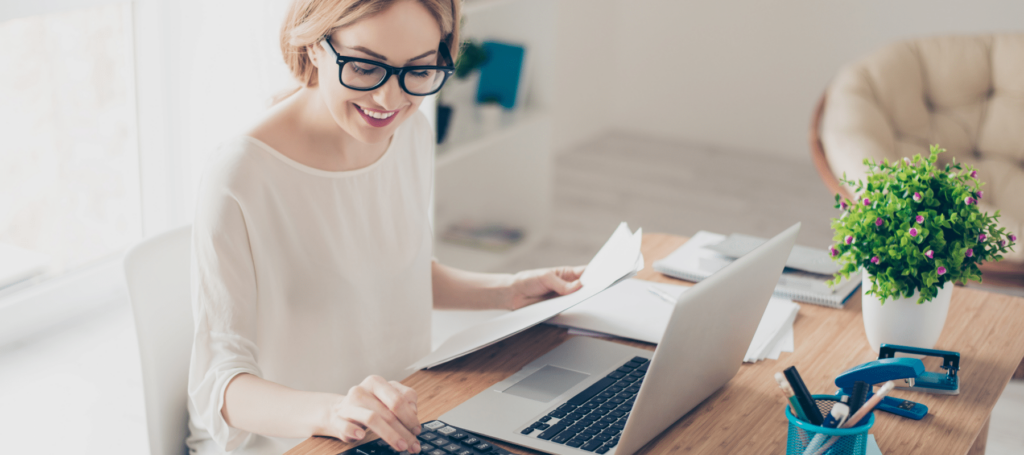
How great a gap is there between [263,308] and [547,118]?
224 cm

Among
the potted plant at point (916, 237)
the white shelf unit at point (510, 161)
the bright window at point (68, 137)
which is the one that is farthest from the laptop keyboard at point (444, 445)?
the white shelf unit at point (510, 161)

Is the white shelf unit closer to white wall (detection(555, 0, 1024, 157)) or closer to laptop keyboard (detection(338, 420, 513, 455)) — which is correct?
white wall (detection(555, 0, 1024, 157))

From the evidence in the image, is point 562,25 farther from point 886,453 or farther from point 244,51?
point 886,453

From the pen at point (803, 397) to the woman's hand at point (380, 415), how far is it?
36 centimetres

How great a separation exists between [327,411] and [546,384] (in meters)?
0.27

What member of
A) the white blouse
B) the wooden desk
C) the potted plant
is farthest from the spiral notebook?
the white blouse

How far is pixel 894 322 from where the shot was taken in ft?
3.76

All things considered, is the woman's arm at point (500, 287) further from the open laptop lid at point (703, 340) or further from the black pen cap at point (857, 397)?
the black pen cap at point (857, 397)

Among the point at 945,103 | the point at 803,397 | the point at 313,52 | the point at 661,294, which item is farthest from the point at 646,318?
the point at 945,103

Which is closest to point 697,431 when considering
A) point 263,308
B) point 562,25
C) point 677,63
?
point 263,308

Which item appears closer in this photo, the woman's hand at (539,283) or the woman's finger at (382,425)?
the woman's finger at (382,425)

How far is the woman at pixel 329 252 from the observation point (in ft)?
3.23

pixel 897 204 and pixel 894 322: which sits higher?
pixel 897 204

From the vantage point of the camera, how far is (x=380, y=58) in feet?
3.37
